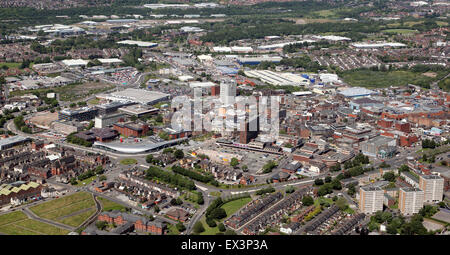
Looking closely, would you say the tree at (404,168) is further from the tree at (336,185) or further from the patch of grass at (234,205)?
the patch of grass at (234,205)

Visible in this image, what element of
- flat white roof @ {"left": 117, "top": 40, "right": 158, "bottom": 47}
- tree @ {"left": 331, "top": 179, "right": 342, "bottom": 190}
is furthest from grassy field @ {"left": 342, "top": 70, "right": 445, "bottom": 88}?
flat white roof @ {"left": 117, "top": 40, "right": 158, "bottom": 47}

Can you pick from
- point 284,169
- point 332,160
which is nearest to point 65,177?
point 284,169

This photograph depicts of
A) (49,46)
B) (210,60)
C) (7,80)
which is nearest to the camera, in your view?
(7,80)

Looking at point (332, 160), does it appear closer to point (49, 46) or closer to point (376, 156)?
point (376, 156)

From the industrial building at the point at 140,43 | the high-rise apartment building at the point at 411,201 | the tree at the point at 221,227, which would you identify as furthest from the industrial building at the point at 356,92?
the industrial building at the point at 140,43

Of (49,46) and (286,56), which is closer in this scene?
(286,56)

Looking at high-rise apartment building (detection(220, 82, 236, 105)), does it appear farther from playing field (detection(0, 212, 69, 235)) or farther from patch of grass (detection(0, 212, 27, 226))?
playing field (detection(0, 212, 69, 235))

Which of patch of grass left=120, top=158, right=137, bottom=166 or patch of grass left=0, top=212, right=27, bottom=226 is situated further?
patch of grass left=120, top=158, right=137, bottom=166
